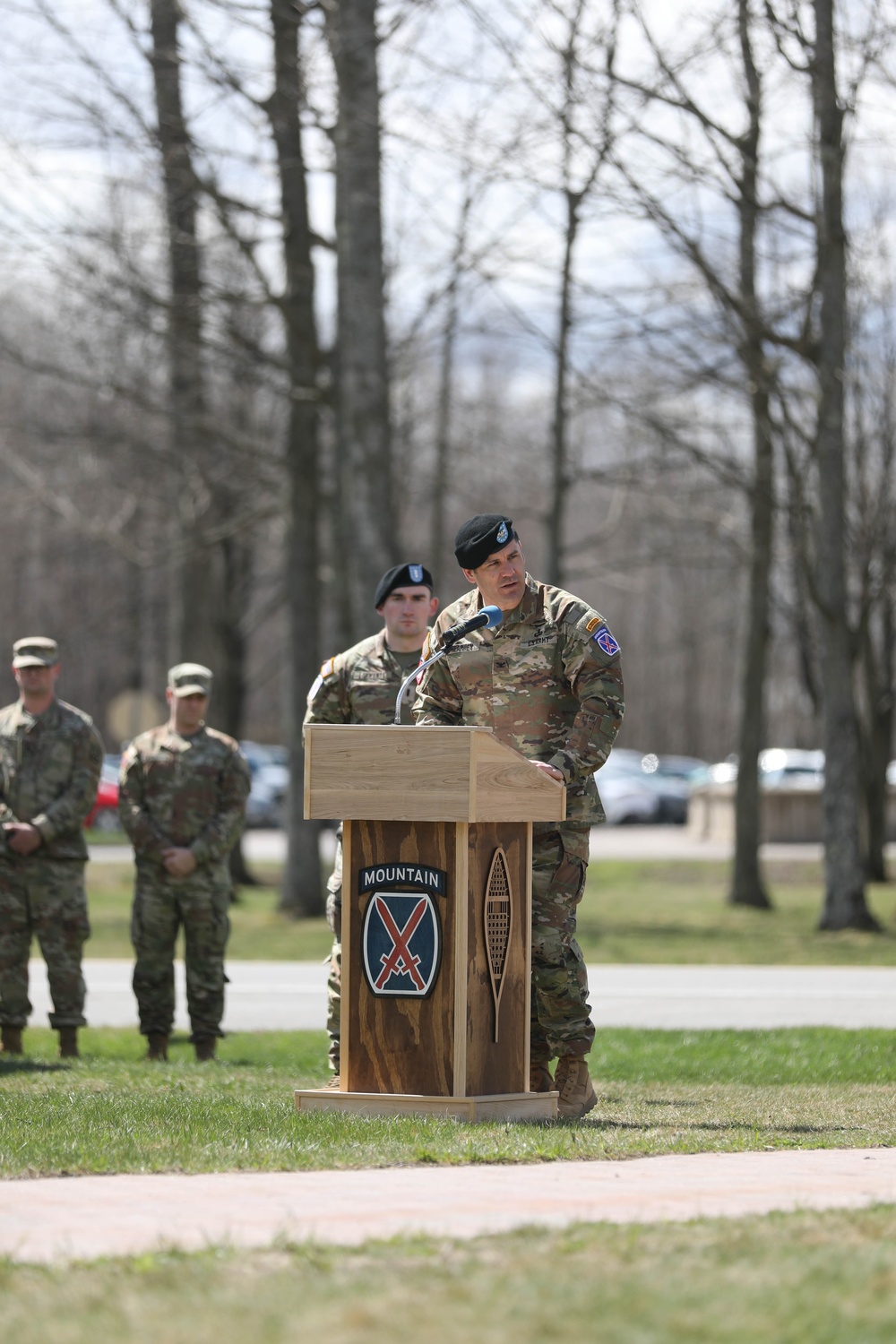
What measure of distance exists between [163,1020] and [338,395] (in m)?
12.3

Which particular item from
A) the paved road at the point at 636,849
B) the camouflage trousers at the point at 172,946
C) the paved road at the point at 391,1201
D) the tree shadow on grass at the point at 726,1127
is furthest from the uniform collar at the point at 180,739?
the paved road at the point at 636,849

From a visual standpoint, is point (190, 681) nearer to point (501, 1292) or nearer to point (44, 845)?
point (44, 845)

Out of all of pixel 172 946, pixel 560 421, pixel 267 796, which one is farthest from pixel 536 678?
pixel 267 796

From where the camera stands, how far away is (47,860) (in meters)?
11.5

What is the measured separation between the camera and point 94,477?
32406mm

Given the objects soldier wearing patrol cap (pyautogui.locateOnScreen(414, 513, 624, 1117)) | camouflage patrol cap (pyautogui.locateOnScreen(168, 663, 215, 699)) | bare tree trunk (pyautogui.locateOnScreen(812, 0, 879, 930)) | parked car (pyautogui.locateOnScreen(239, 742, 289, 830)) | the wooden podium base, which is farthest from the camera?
parked car (pyautogui.locateOnScreen(239, 742, 289, 830))

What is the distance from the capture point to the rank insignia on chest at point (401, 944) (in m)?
7.17

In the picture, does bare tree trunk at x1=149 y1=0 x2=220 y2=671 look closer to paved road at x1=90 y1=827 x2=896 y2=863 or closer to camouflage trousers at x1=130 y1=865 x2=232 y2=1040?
paved road at x1=90 y1=827 x2=896 y2=863

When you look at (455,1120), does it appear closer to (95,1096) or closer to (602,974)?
(95,1096)

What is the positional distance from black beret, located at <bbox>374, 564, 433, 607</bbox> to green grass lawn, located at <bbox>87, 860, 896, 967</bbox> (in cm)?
1013

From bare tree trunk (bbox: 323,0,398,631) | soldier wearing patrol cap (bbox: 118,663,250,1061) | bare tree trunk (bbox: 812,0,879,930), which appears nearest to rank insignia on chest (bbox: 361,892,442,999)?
soldier wearing patrol cap (bbox: 118,663,250,1061)

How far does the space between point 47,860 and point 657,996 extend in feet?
19.2

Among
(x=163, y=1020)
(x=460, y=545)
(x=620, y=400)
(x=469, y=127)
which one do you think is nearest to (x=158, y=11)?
(x=469, y=127)

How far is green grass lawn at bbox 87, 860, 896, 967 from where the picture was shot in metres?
19.5
